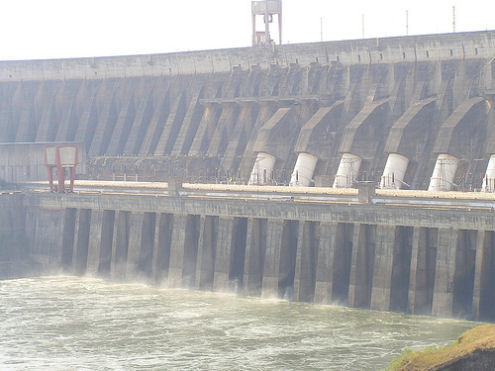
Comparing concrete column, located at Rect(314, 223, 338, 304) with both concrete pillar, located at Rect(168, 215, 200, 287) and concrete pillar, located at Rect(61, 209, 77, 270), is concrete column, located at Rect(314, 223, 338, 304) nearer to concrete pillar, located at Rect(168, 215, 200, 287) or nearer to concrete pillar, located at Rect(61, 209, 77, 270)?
concrete pillar, located at Rect(168, 215, 200, 287)

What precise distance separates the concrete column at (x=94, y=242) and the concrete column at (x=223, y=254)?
1148cm

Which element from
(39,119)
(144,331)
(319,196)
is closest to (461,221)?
(319,196)

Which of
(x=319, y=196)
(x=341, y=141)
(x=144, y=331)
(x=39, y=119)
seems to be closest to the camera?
(x=144, y=331)

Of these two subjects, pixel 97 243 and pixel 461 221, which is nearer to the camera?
pixel 461 221

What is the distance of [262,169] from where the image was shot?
76.0 meters

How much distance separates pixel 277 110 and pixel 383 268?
36.4 metres

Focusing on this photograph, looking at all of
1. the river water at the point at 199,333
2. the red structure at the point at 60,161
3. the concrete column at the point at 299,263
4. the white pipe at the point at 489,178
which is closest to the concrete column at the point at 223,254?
the river water at the point at 199,333

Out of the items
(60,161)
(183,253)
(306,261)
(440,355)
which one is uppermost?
A: (60,161)

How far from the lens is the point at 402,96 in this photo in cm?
7519

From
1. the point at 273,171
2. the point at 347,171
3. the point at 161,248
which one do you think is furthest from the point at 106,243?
the point at 347,171

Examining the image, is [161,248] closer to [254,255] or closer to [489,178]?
[254,255]

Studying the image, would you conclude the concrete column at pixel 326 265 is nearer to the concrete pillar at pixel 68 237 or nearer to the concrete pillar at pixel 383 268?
the concrete pillar at pixel 383 268

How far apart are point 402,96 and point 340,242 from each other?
27037 millimetres

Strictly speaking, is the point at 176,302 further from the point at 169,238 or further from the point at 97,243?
the point at 97,243
